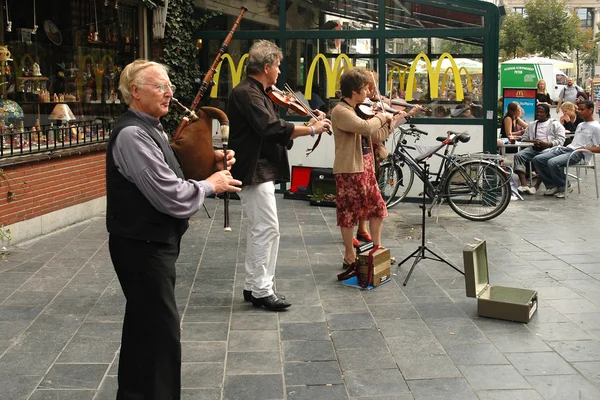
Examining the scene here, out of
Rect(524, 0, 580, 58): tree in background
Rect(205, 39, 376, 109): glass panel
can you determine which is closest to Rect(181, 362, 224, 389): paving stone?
Rect(205, 39, 376, 109): glass panel

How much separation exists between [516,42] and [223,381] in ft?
145

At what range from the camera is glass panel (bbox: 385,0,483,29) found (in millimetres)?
10844

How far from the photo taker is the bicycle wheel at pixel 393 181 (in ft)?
34.7

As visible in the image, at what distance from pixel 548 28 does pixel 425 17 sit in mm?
35406

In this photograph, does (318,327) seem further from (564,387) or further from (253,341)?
(564,387)

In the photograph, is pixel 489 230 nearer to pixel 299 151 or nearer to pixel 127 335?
pixel 299 151

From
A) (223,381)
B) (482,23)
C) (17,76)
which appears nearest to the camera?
(223,381)

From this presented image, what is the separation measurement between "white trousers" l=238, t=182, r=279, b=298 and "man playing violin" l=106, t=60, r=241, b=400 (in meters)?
2.00

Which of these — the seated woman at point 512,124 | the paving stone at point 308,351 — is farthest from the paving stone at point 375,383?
the seated woman at point 512,124

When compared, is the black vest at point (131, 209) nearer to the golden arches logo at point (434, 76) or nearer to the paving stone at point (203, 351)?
the paving stone at point (203, 351)

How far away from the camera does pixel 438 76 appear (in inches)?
435

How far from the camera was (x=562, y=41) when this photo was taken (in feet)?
142

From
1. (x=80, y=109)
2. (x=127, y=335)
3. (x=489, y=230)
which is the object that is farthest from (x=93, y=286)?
(x=489, y=230)

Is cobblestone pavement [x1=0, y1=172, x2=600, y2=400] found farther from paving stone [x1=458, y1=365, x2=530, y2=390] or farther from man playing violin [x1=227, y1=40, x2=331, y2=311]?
man playing violin [x1=227, y1=40, x2=331, y2=311]
